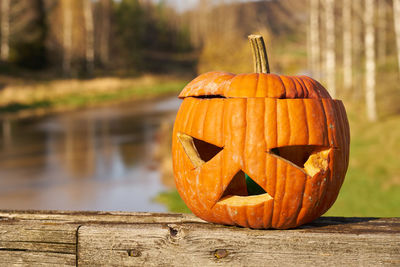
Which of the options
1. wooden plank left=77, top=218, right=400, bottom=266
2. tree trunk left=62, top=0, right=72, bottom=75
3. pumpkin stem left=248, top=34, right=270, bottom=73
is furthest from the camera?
tree trunk left=62, top=0, right=72, bottom=75

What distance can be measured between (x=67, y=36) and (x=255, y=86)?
36.6m

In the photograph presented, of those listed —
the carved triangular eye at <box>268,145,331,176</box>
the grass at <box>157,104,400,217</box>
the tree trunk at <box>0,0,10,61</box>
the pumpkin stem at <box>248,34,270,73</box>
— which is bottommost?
the grass at <box>157,104,400,217</box>

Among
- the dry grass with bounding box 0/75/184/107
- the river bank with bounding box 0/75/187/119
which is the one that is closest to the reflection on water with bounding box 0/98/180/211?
the river bank with bounding box 0/75/187/119

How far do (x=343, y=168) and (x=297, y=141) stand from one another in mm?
270

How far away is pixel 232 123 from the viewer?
70.9 inches

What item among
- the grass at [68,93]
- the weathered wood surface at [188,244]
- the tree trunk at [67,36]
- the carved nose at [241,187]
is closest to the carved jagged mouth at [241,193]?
the carved nose at [241,187]

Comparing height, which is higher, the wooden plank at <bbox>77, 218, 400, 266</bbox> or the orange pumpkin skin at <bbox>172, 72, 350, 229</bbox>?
the orange pumpkin skin at <bbox>172, 72, 350, 229</bbox>

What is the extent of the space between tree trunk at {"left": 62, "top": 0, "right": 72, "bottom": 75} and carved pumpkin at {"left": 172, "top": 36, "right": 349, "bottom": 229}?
3539 centimetres

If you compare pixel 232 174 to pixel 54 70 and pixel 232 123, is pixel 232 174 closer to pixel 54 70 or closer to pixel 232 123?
pixel 232 123

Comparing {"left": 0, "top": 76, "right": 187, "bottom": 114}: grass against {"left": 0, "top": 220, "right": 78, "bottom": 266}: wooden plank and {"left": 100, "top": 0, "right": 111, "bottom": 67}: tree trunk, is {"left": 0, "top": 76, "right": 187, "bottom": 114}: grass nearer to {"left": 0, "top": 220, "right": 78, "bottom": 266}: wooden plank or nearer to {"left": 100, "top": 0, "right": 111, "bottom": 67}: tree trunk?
{"left": 100, "top": 0, "right": 111, "bottom": 67}: tree trunk

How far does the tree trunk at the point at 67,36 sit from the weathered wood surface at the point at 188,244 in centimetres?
3540

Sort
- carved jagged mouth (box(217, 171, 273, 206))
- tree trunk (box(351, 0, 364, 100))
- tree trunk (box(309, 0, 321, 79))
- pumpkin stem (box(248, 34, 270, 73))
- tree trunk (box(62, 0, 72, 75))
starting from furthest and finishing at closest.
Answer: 1. tree trunk (box(62, 0, 72, 75))
2. tree trunk (box(309, 0, 321, 79))
3. tree trunk (box(351, 0, 364, 100))
4. pumpkin stem (box(248, 34, 270, 73))
5. carved jagged mouth (box(217, 171, 273, 206))

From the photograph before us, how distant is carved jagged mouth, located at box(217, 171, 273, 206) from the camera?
6.05ft

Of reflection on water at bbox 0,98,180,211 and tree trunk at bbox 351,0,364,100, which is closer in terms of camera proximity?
reflection on water at bbox 0,98,180,211
